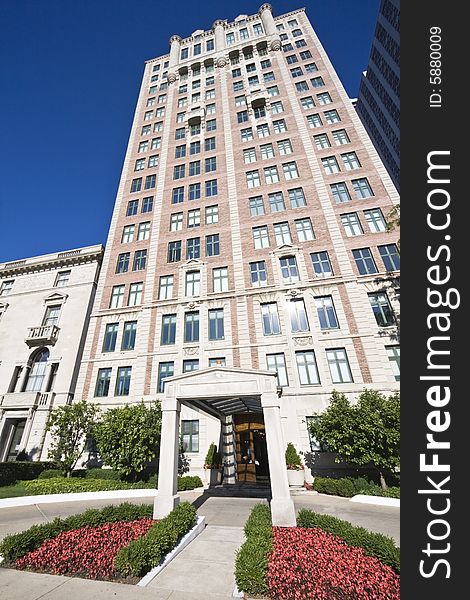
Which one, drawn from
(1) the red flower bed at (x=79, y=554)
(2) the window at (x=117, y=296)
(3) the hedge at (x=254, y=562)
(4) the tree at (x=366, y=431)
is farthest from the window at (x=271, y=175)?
(1) the red flower bed at (x=79, y=554)

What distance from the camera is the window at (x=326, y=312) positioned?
2002 cm

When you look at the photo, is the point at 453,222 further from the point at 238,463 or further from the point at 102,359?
the point at 102,359

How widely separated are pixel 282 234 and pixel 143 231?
14444mm

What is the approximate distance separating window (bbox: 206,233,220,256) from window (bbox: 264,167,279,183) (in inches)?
312

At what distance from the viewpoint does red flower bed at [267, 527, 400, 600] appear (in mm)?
4613

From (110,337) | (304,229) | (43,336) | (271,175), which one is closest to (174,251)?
(110,337)

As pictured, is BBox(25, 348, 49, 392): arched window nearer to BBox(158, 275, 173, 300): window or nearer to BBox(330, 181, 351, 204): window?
BBox(158, 275, 173, 300): window

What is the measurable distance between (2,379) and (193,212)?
2383cm

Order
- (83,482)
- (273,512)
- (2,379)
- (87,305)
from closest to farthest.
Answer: (273,512) → (83,482) → (2,379) → (87,305)

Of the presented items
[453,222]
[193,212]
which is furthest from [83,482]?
[193,212]

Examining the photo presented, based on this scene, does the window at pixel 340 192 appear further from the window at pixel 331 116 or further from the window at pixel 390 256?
the window at pixel 331 116

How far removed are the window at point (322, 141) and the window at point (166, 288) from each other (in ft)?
65.8

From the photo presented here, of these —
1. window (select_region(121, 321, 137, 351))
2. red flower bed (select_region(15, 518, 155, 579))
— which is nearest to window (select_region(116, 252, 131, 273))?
window (select_region(121, 321, 137, 351))

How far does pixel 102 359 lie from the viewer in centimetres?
2275
